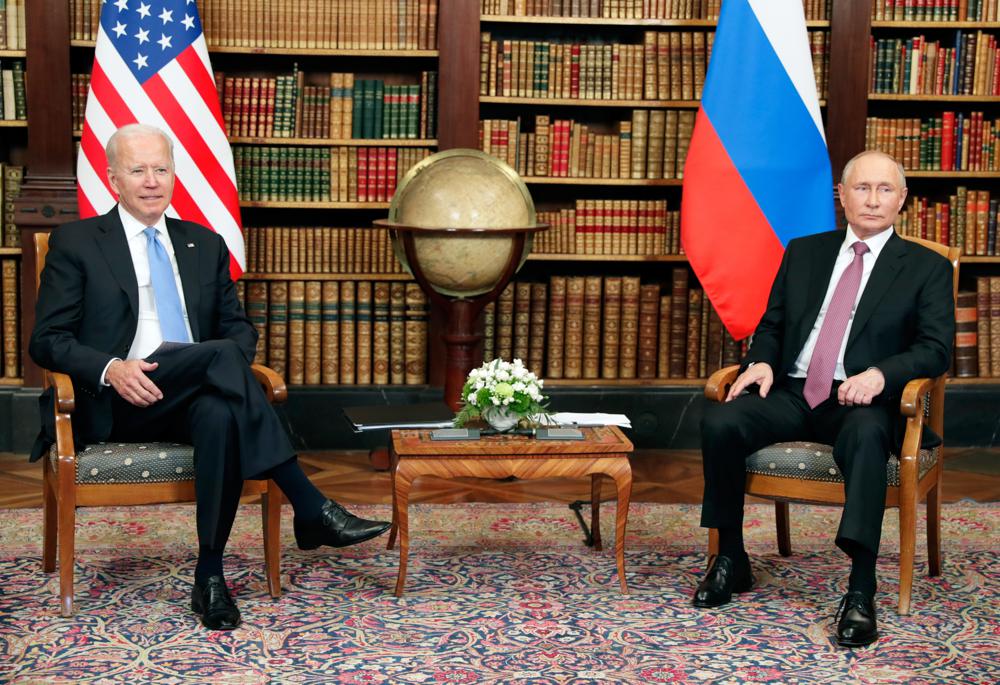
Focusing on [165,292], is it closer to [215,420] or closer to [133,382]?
[133,382]

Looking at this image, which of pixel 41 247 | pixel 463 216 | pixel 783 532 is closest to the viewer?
pixel 41 247

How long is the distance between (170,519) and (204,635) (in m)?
1.26

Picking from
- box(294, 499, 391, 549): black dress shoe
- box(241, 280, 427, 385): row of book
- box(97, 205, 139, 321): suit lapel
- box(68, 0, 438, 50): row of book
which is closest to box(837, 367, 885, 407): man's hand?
box(294, 499, 391, 549): black dress shoe

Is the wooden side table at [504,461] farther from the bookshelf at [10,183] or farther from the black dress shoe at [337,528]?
the bookshelf at [10,183]

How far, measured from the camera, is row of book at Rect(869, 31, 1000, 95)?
5949mm

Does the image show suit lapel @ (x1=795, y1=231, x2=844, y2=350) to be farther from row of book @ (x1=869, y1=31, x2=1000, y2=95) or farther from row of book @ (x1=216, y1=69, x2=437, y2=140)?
row of book @ (x1=216, y1=69, x2=437, y2=140)

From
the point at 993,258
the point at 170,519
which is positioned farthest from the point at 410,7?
the point at 993,258

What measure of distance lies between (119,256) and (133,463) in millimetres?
706

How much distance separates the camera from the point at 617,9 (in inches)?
231

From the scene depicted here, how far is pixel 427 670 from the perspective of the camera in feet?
10.4

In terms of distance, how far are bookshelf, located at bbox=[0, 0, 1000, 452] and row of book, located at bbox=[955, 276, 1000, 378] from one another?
3.4 inches

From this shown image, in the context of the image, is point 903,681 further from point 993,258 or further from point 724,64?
point 993,258

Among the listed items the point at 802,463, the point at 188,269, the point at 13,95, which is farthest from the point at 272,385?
the point at 13,95

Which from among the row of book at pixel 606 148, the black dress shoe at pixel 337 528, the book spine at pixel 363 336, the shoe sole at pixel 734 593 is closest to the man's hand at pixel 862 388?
the shoe sole at pixel 734 593
